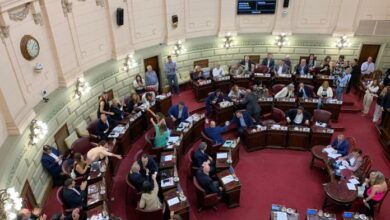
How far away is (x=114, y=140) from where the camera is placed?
958 cm

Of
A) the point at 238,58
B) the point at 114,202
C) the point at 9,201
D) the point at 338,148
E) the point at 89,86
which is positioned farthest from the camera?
the point at 238,58

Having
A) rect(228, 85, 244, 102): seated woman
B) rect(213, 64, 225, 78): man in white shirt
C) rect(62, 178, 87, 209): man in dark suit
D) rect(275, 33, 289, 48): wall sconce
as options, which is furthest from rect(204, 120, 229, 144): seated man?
rect(275, 33, 289, 48): wall sconce

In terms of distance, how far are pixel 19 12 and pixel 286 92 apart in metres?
8.73

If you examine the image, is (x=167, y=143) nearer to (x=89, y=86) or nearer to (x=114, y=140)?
(x=114, y=140)

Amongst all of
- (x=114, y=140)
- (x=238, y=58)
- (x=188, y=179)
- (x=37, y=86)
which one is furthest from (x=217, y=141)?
(x=238, y=58)

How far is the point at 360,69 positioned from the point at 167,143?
30.7ft

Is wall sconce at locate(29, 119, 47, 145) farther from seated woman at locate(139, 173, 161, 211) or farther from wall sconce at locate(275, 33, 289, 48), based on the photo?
wall sconce at locate(275, 33, 289, 48)

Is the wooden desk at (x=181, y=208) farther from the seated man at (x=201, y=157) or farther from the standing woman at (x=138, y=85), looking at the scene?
the standing woman at (x=138, y=85)

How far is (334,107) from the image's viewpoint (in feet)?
37.6

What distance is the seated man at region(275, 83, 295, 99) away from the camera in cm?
1166

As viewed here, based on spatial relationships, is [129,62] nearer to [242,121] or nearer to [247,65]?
[242,121]

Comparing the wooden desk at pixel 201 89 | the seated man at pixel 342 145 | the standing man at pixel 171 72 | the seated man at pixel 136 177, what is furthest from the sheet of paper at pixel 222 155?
the standing man at pixel 171 72

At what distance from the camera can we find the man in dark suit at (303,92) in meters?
11.7

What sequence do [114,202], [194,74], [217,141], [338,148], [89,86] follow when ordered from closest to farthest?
1. [114,202]
2. [338,148]
3. [217,141]
4. [89,86]
5. [194,74]
